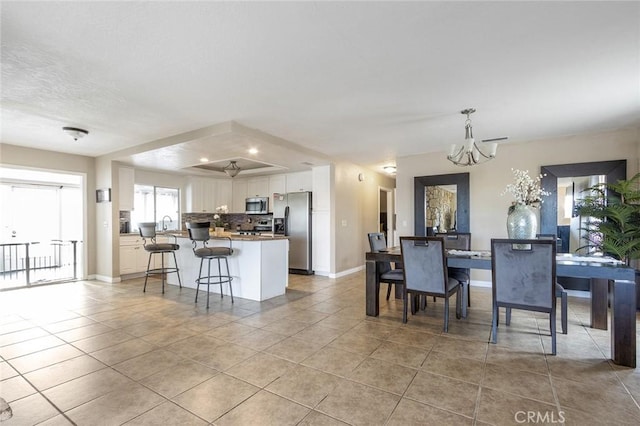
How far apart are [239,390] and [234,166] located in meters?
4.65

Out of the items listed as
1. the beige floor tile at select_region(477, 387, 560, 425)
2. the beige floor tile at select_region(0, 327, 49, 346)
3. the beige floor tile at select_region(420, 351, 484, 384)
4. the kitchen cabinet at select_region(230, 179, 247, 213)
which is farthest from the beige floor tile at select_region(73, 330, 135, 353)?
the kitchen cabinet at select_region(230, 179, 247, 213)

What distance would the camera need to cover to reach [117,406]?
1857 millimetres

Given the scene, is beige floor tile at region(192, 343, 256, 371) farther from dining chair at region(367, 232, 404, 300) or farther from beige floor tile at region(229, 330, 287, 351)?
dining chair at region(367, 232, 404, 300)

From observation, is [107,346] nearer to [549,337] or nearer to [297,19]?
[297,19]

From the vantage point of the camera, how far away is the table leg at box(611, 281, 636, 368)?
2348 millimetres

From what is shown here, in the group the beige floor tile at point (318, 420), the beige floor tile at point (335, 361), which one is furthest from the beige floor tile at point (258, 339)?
the beige floor tile at point (318, 420)

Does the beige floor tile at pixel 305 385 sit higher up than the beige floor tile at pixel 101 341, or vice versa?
the beige floor tile at pixel 305 385

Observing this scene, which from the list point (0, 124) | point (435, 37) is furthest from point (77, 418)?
point (0, 124)

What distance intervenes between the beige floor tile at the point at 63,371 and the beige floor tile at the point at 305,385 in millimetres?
1445

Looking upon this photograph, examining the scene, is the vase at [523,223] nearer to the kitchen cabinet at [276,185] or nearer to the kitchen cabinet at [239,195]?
the kitchen cabinet at [276,185]

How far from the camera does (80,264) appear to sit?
581cm

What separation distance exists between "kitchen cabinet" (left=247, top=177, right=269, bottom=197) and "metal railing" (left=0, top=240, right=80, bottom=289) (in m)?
3.65

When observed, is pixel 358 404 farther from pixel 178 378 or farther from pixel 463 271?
pixel 463 271

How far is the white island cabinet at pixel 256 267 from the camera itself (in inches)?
169
